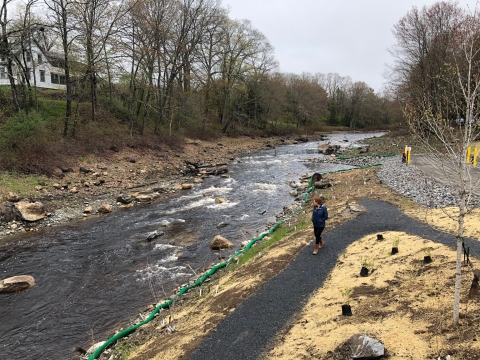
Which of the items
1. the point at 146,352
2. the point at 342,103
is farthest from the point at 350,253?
the point at 342,103

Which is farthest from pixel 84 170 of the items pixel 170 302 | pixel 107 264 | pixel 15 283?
pixel 170 302

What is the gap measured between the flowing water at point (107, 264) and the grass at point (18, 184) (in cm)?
449

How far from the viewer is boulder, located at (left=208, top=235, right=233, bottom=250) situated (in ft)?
41.8

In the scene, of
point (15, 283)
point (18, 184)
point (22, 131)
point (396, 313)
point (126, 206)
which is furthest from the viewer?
point (22, 131)

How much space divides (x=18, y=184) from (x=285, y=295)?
17077 mm

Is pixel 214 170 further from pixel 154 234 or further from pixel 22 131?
pixel 154 234

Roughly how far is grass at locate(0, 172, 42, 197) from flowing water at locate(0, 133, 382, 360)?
4486 millimetres

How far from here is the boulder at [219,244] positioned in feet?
41.8

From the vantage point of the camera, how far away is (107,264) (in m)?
11.6

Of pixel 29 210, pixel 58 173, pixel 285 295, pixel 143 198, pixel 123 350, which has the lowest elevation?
pixel 123 350

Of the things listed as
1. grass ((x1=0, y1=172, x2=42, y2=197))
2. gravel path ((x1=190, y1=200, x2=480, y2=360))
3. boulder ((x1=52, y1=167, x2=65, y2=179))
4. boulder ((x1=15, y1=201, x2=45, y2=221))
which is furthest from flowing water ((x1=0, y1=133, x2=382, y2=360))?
boulder ((x1=52, y1=167, x2=65, y2=179))

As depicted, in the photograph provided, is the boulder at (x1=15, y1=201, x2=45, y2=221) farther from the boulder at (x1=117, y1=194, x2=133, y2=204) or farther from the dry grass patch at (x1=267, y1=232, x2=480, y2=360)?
the dry grass patch at (x1=267, y1=232, x2=480, y2=360)

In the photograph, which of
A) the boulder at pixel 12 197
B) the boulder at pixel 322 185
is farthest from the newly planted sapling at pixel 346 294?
the boulder at pixel 12 197

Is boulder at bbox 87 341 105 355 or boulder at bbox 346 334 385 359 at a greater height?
boulder at bbox 346 334 385 359
